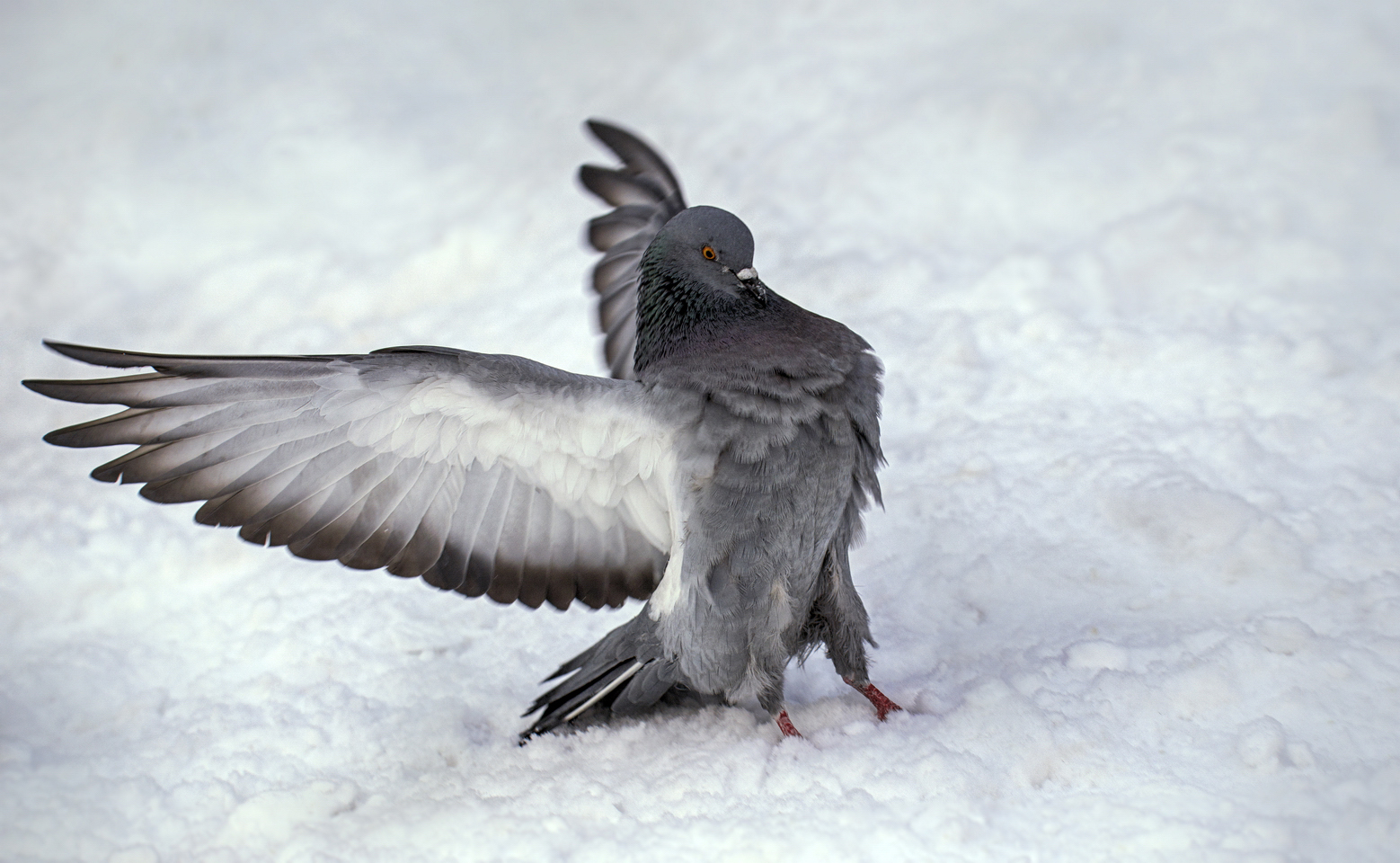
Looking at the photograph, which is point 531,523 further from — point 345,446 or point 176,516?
point 176,516

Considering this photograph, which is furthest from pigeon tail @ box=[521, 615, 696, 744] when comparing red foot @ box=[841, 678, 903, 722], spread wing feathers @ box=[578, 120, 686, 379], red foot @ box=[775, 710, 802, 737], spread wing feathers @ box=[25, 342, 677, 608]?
spread wing feathers @ box=[578, 120, 686, 379]

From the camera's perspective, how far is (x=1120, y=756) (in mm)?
2537

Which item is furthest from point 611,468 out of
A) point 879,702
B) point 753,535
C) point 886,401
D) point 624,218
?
point 886,401

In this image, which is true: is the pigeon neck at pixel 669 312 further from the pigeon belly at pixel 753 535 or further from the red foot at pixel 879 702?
the red foot at pixel 879 702

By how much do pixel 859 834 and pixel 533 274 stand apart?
3.49 meters

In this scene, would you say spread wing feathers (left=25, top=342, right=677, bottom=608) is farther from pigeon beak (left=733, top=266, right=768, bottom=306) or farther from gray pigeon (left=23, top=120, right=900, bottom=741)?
pigeon beak (left=733, top=266, right=768, bottom=306)

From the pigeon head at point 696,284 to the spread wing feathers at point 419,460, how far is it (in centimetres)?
31

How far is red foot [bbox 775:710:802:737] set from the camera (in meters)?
2.92

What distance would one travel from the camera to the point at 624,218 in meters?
3.98

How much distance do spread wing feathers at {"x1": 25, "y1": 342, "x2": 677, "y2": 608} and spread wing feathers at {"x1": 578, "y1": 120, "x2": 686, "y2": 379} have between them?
1.10 meters

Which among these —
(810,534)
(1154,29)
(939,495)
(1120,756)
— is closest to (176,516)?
(810,534)

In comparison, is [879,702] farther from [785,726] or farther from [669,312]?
[669,312]

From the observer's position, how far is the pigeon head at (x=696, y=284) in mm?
2996

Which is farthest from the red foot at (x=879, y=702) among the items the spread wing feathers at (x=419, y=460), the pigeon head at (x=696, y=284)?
the pigeon head at (x=696, y=284)
